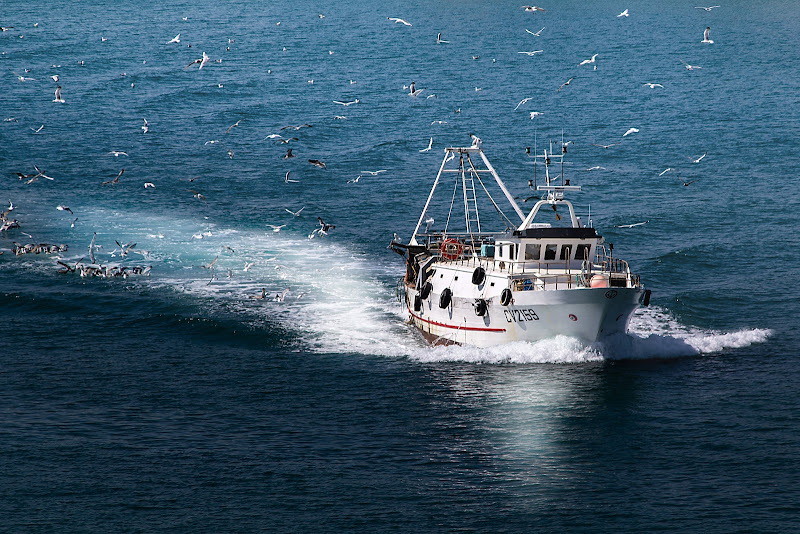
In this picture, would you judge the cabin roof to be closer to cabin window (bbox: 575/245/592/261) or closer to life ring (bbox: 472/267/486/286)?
cabin window (bbox: 575/245/592/261)

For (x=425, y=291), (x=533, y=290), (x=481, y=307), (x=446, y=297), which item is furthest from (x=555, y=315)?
(x=425, y=291)

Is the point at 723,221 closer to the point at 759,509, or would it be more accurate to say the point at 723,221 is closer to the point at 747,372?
the point at 747,372

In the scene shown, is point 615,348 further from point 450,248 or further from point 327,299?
point 327,299

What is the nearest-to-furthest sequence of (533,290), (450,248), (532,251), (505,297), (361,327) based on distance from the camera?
(533,290) < (505,297) < (532,251) < (361,327) < (450,248)

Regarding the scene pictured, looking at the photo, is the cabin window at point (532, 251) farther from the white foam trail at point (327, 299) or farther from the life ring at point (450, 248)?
the life ring at point (450, 248)

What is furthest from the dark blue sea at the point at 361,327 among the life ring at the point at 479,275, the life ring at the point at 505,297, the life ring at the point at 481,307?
the life ring at the point at 479,275

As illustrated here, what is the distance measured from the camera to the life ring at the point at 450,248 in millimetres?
70562

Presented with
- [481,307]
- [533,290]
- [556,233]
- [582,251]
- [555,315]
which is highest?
[556,233]

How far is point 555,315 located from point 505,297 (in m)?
3.30

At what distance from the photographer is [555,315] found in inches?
2395

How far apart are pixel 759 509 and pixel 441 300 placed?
2896 centimetres

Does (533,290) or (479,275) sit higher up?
(479,275)

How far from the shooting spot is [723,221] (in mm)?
101562

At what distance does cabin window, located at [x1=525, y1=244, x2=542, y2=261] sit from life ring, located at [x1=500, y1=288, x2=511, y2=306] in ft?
13.0
